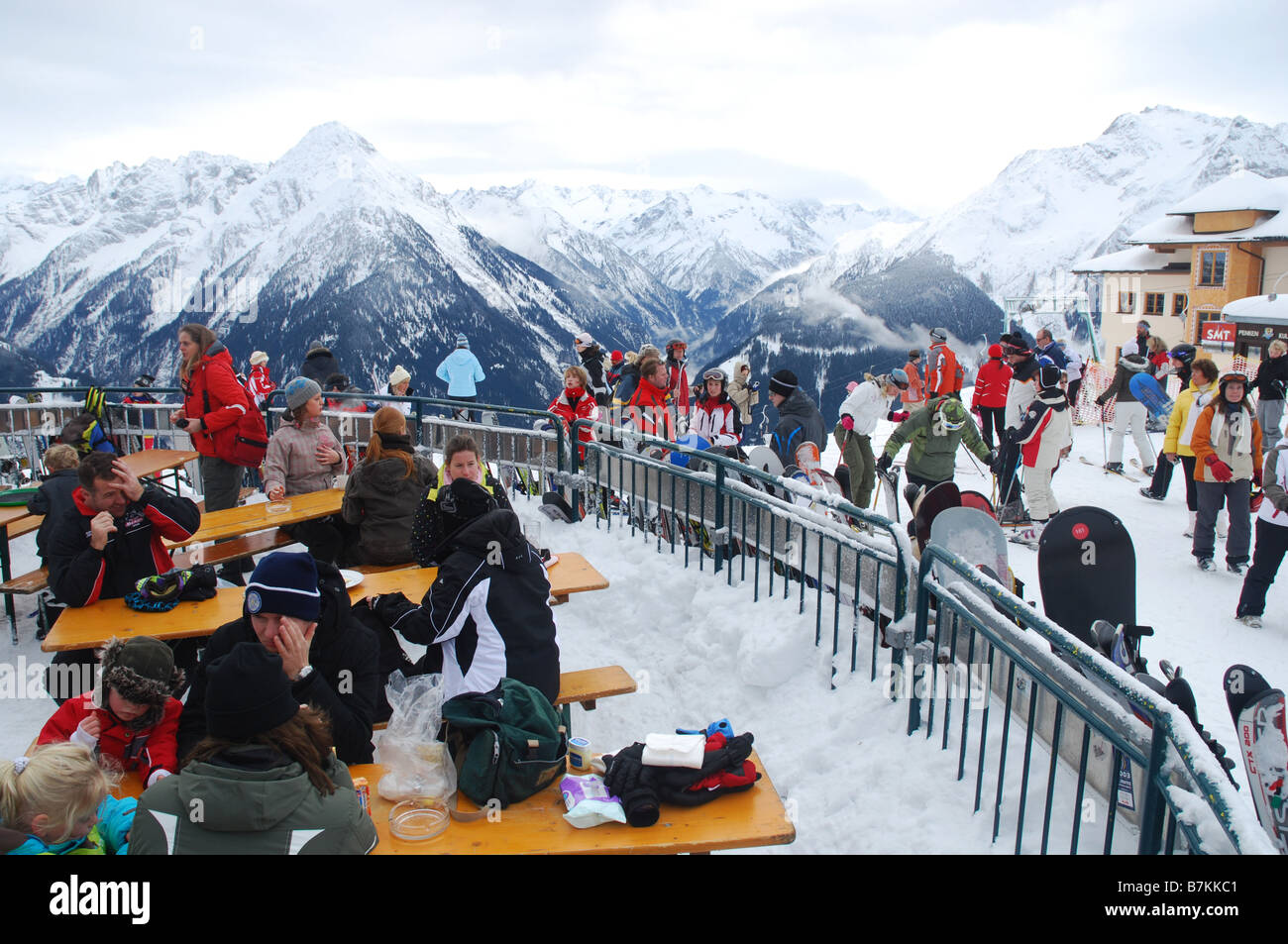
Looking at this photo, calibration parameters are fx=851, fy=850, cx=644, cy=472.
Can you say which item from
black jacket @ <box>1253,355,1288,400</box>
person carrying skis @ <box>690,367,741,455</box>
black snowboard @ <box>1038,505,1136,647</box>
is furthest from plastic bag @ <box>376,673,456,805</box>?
black jacket @ <box>1253,355,1288,400</box>

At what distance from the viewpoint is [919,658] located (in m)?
4.62

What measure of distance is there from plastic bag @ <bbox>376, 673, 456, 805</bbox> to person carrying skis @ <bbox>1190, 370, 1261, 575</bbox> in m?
7.86

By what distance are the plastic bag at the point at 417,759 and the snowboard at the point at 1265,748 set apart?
11.1 ft

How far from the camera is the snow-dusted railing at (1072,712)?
2.59 metres

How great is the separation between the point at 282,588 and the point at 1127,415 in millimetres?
12991

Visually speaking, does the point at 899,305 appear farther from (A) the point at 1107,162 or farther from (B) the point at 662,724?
(A) the point at 1107,162

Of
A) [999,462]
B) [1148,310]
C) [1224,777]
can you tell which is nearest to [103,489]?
[1224,777]

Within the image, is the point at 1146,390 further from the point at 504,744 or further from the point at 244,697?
the point at 244,697

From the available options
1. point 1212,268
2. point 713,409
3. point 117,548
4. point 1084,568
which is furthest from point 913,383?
point 1212,268

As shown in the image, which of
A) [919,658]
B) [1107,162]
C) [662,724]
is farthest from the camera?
[1107,162]

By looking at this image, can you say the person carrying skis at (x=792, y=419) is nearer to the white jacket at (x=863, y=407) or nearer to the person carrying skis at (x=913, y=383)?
the white jacket at (x=863, y=407)

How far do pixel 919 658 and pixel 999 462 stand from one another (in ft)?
22.6

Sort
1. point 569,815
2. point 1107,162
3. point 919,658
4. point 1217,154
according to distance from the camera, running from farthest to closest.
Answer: point 1107,162 → point 1217,154 → point 919,658 → point 569,815
